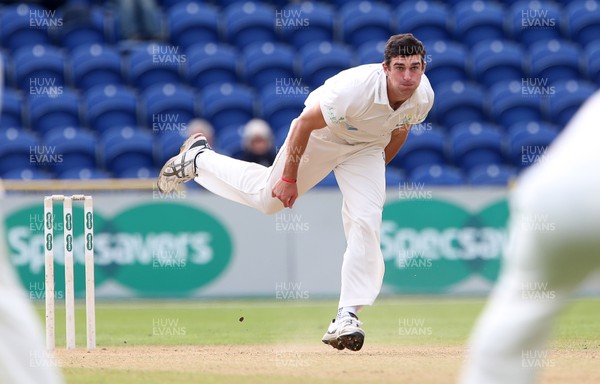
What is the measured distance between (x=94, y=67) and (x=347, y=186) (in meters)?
8.46

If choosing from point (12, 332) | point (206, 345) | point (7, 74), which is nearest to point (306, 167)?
point (206, 345)

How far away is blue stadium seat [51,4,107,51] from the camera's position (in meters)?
→ 15.8

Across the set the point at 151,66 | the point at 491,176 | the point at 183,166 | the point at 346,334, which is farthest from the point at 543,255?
the point at 151,66

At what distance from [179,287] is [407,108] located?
5.66 m

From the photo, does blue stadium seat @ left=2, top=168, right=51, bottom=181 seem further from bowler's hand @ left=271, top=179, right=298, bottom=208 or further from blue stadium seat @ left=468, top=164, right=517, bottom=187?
bowler's hand @ left=271, top=179, right=298, bottom=208

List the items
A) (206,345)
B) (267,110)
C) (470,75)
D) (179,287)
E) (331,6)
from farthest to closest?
(331,6)
(470,75)
(267,110)
(179,287)
(206,345)

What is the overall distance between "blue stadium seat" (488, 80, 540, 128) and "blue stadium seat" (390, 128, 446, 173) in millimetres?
1258

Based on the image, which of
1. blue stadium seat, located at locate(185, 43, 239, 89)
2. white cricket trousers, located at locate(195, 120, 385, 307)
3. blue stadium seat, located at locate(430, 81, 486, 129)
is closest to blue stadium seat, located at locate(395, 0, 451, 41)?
blue stadium seat, located at locate(430, 81, 486, 129)

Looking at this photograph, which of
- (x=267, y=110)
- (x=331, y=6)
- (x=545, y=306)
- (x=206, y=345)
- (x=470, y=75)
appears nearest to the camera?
(x=545, y=306)

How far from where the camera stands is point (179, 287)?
1207cm

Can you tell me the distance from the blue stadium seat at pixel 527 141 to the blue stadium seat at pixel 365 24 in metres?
2.63

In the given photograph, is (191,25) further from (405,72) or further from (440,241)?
(405,72)

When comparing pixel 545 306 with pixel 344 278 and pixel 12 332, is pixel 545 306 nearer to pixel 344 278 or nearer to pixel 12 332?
pixel 12 332

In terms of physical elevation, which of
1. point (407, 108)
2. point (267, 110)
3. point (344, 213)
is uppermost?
point (267, 110)
